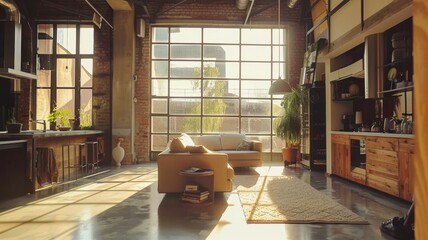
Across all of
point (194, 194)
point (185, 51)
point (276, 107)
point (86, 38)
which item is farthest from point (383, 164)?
point (86, 38)

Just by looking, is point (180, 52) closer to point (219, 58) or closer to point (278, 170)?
point (219, 58)

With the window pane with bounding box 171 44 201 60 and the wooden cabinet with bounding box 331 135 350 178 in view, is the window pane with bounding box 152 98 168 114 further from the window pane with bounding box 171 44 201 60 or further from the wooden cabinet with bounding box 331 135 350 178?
the wooden cabinet with bounding box 331 135 350 178

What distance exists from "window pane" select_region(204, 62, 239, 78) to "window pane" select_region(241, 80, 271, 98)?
444 mm

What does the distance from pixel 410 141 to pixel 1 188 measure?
6231mm

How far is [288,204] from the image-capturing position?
4551 mm

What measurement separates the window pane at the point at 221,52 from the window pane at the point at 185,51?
288 mm

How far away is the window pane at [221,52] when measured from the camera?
10117mm

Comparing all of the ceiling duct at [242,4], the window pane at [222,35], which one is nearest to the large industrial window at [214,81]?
the window pane at [222,35]

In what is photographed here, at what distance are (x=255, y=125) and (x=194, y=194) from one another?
18.8 feet

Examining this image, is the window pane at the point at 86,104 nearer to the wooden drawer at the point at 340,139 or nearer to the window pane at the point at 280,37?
the window pane at the point at 280,37

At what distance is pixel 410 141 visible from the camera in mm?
4414

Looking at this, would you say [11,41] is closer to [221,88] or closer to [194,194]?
[194,194]

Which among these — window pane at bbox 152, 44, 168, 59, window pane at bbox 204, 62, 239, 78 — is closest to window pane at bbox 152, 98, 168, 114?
window pane at bbox 152, 44, 168, 59

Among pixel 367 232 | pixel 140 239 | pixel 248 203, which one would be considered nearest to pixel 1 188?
pixel 140 239
